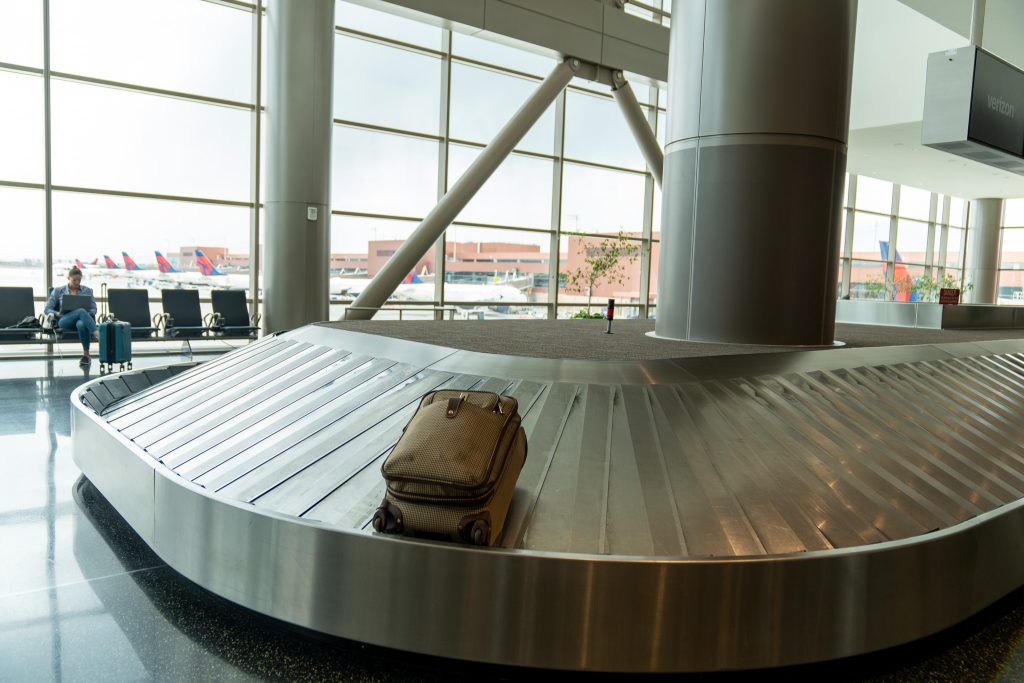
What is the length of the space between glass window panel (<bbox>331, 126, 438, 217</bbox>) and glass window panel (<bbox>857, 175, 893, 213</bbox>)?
1323 cm

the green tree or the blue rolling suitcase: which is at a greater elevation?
the green tree

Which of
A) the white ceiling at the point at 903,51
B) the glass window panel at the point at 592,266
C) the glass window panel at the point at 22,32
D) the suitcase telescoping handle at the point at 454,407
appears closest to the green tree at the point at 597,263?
the glass window panel at the point at 592,266

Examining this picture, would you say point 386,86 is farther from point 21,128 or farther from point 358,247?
point 21,128

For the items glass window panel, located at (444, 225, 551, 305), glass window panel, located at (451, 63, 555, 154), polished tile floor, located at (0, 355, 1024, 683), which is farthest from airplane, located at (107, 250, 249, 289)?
polished tile floor, located at (0, 355, 1024, 683)

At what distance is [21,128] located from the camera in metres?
9.67

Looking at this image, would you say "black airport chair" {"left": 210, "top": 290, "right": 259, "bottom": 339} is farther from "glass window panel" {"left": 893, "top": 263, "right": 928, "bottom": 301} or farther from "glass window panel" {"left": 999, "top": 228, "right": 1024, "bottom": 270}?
"glass window panel" {"left": 999, "top": 228, "right": 1024, "bottom": 270}

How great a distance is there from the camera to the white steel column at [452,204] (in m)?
9.53

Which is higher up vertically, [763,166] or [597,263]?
[763,166]

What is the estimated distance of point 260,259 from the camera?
464 inches

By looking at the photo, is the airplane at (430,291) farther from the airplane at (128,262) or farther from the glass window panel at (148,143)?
the airplane at (128,262)

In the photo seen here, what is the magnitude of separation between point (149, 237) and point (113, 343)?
322 cm

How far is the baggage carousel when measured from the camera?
215cm

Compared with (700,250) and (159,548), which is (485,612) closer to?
(159,548)

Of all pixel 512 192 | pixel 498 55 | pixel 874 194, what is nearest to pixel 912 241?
pixel 874 194
